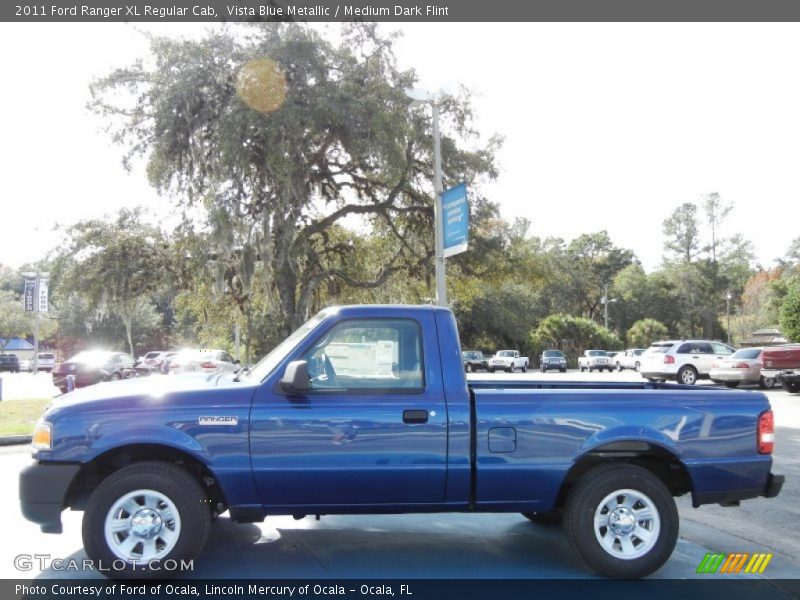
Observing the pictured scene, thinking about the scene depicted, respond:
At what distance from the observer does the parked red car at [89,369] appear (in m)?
23.3

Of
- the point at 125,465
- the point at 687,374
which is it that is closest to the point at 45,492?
the point at 125,465

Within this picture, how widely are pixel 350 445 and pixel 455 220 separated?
7278mm

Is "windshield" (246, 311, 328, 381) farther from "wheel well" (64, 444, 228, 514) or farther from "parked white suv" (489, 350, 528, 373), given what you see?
"parked white suv" (489, 350, 528, 373)

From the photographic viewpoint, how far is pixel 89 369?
23.6 meters

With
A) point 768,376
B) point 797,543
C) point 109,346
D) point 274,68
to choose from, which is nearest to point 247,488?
point 797,543

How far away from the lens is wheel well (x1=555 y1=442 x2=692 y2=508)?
17.0ft

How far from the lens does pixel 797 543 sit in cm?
618

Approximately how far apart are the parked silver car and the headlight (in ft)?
73.4

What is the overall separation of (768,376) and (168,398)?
21.7 metres

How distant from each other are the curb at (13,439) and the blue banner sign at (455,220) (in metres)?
7.63

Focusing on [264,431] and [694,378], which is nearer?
[264,431]

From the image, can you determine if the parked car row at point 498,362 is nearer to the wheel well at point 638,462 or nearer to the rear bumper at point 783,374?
the rear bumper at point 783,374

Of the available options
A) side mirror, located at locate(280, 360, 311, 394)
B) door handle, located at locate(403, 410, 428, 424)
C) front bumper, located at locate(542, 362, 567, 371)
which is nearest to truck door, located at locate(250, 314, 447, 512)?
door handle, located at locate(403, 410, 428, 424)
